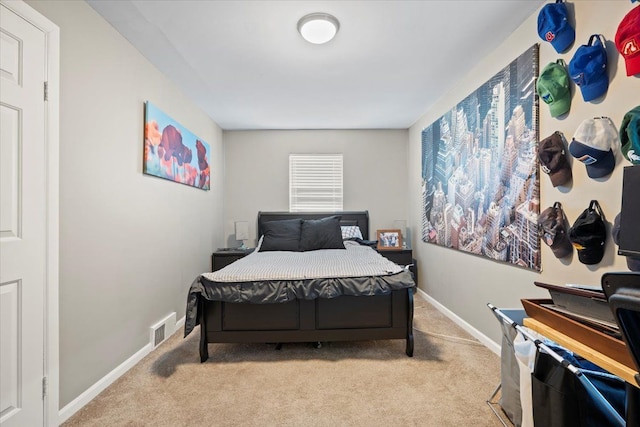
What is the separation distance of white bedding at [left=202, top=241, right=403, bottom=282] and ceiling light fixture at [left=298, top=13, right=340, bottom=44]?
70.3 inches

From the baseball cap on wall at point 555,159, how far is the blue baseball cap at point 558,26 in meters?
0.51

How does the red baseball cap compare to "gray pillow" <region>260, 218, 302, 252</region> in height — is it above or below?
above

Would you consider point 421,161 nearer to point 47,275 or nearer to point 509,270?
point 509,270

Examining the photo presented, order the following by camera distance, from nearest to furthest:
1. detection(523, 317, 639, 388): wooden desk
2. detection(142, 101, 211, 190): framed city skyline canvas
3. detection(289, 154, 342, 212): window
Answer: detection(523, 317, 639, 388): wooden desk < detection(142, 101, 211, 190): framed city skyline canvas < detection(289, 154, 342, 212): window

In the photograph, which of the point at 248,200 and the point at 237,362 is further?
the point at 248,200

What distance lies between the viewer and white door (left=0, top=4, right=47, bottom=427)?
4.43 ft

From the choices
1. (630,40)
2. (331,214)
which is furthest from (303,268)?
(630,40)

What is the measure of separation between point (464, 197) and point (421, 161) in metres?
1.32

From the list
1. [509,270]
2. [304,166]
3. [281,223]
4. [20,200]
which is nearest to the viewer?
[20,200]

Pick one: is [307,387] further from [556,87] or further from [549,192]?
[556,87]

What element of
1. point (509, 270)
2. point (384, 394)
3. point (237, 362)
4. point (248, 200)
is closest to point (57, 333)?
point (237, 362)

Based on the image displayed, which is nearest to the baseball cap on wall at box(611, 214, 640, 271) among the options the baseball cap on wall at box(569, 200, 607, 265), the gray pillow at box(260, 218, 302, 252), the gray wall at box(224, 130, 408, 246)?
the baseball cap on wall at box(569, 200, 607, 265)

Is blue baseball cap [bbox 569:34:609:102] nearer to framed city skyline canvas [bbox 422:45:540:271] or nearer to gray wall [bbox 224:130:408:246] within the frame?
framed city skyline canvas [bbox 422:45:540:271]

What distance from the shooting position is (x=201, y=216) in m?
3.74
